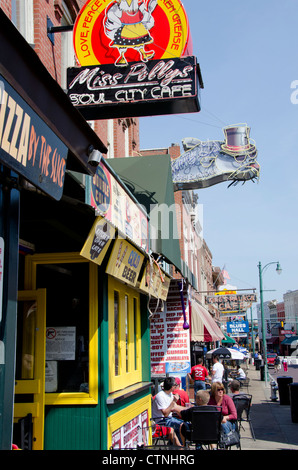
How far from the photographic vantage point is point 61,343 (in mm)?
6742

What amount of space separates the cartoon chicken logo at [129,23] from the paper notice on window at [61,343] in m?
4.65

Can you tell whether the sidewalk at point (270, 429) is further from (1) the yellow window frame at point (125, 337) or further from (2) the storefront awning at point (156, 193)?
(2) the storefront awning at point (156, 193)

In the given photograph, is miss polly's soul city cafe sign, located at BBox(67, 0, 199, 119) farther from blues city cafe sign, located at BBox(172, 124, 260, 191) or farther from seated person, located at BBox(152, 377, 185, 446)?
blues city cafe sign, located at BBox(172, 124, 260, 191)

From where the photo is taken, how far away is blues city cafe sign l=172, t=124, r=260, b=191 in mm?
18859

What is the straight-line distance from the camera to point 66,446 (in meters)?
6.22

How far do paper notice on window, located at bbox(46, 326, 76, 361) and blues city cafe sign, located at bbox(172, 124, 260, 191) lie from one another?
13.2 metres

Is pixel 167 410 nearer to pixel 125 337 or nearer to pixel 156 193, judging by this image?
pixel 125 337

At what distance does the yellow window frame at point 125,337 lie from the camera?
714 cm

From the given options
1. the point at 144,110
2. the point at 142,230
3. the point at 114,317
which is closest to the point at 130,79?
the point at 144,110

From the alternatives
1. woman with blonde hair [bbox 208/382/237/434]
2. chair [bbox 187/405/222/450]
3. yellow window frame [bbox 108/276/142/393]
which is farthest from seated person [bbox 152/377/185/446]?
chair [bbox 187/405/222/450]

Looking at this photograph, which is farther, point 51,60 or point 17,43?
point 51,60

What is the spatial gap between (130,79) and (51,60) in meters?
1.73

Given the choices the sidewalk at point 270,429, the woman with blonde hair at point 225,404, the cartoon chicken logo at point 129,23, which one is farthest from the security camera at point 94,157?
the sidewalk at point 270,429
